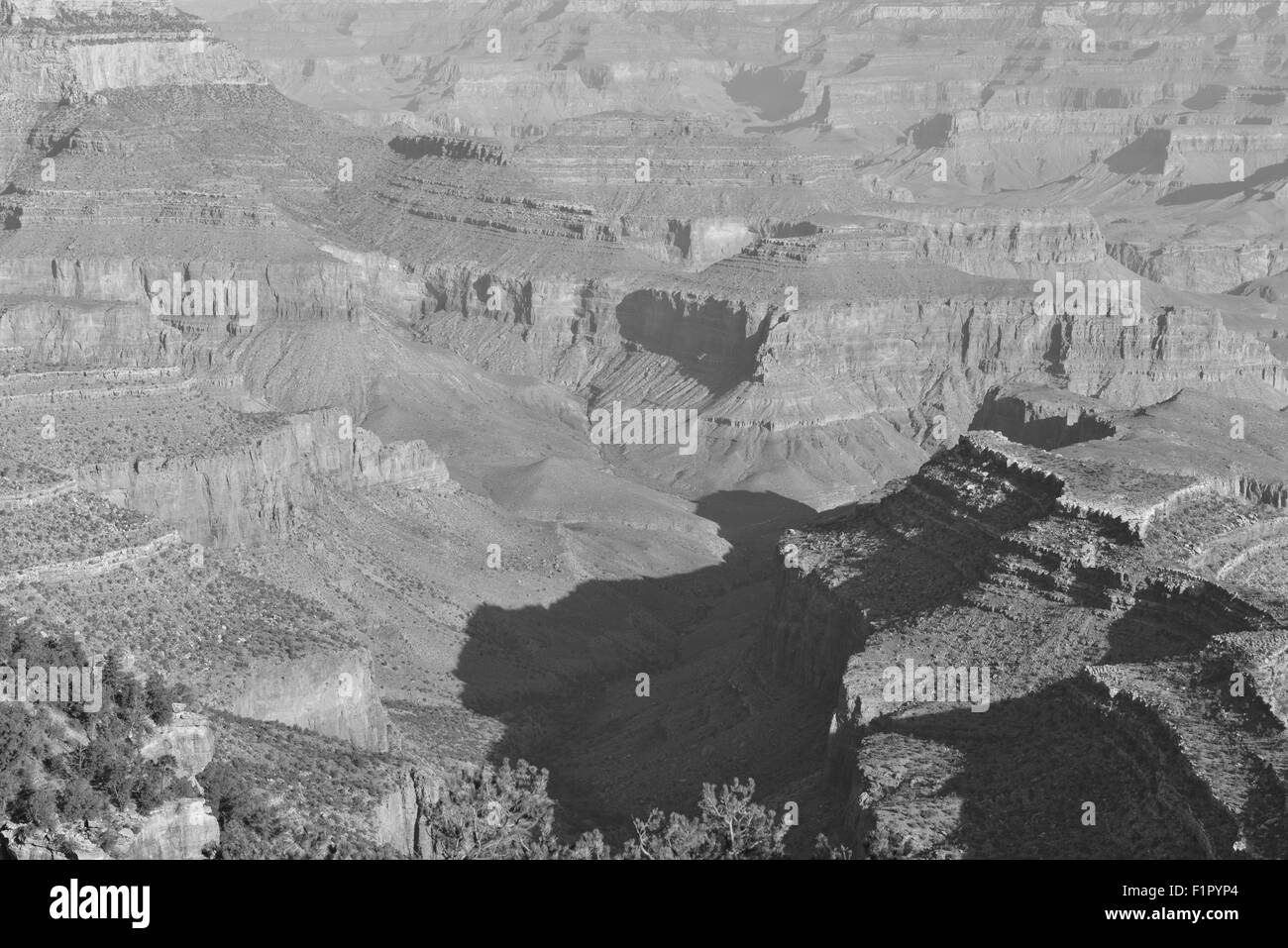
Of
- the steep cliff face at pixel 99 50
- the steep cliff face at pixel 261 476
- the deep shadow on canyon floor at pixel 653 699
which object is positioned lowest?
the deep shadow on canyon floor at pixel 653 699

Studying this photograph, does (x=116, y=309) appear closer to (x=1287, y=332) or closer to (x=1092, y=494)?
(x=1092, y=494)

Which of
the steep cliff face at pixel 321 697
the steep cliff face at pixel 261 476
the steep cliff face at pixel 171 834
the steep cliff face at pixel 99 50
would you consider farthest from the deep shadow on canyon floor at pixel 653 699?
the steep cliff face at pixel 99 50

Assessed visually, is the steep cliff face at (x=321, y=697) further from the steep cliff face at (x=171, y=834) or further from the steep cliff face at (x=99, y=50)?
the steep cliff face at (x=99, y=50)

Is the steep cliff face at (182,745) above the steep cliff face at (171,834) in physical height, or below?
above

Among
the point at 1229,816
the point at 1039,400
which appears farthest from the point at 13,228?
the point at 1229,816

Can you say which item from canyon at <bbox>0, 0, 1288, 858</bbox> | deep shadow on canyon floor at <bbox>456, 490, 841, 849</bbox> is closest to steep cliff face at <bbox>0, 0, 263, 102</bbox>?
canyon at <bbox>0, 0, 1288, 858</bbox>

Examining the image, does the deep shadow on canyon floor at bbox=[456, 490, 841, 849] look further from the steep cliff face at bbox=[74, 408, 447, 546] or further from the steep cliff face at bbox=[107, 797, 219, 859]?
the steep cliff face at bbox=[107, 797, 219, 859]
